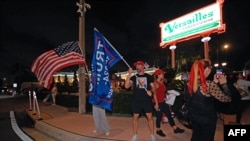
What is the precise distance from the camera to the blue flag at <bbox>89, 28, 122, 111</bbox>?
332 inches

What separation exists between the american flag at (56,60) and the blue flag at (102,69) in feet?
4.39

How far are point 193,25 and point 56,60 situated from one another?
14629mm

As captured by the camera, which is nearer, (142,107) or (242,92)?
(142,107)

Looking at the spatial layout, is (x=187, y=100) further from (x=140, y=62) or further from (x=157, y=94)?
(x=157, y=94)

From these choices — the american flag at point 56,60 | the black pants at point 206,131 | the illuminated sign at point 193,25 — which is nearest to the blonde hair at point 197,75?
the black pants at point 206,131

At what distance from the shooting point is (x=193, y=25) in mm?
22031

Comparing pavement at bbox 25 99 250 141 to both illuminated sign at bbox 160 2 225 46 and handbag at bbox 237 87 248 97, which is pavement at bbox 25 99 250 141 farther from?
illuminated sign at bbox 160 2 225 46

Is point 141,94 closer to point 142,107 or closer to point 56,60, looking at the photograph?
point 142,107

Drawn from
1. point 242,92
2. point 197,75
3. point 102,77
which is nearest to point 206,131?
point 197,75

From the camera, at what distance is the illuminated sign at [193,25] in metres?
19.9

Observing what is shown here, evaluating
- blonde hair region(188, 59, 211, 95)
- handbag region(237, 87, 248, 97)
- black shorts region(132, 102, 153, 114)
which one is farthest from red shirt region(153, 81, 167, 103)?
blonde hair region(188, 59, 211, 95)

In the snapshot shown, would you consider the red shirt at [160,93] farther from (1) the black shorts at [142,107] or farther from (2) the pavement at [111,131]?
(1) the black shorts at [142,107]

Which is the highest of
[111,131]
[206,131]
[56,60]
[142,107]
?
[56,60]

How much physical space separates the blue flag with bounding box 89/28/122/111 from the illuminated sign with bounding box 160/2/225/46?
12.9m
